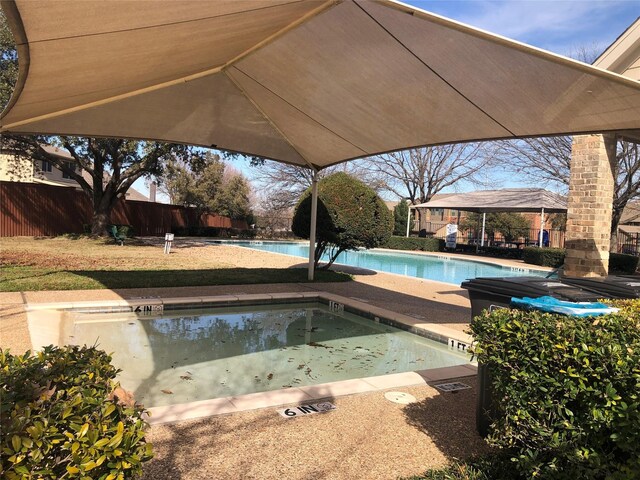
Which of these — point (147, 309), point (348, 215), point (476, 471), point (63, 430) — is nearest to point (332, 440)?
point (476, 471)

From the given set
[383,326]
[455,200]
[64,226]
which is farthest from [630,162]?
[64,226]

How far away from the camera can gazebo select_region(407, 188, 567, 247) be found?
867 inches

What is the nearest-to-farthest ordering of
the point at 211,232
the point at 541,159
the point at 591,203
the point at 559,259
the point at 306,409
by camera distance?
1. the point at 306,409
2. the point at 591,203
3. the point at 559,259
4. the point at 541,159
5. the point at 211,232

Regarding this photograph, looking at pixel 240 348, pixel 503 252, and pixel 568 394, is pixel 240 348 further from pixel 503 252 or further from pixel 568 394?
pixel 503 252

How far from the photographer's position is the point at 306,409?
3604mm

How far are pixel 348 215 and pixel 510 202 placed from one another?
15620 millimetres

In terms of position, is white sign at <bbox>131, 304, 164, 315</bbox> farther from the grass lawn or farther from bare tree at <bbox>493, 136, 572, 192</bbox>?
bare tree at <bbox>493, 136, 572, 192</bbox>

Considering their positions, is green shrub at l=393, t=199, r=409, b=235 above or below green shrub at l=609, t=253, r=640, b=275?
above

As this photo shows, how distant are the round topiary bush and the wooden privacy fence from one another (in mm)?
14007

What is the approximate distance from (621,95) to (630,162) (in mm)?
17518

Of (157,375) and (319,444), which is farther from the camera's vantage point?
(157,375)

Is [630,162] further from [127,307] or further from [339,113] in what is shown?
[127,307]

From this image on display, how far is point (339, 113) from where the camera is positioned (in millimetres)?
6617

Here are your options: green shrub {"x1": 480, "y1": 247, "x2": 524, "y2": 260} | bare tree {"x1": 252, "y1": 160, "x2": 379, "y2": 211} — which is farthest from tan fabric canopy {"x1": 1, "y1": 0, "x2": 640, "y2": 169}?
bare tree {"x1": 252, "y1": 160, "x2": 379, "y2": 211}
